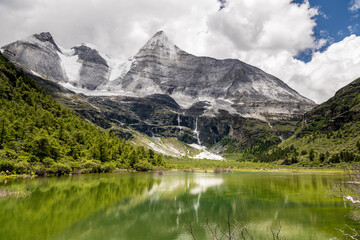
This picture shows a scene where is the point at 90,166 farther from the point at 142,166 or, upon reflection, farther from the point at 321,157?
the point at 321,157

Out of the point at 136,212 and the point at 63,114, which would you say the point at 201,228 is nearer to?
the point at 136,212

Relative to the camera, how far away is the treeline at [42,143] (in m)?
70.0

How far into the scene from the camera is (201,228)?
2255 cm

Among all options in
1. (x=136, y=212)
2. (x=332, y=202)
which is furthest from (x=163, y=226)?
(x=332, y=202)

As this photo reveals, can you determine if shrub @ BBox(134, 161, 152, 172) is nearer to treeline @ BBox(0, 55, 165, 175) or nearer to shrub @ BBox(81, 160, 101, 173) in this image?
treeline @ BBox(0, 55, 165, 175)

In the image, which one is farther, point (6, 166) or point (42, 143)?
point (42, 143)

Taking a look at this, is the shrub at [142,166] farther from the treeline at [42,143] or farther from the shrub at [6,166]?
the shrub at [6,166]

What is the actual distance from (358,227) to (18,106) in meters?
111

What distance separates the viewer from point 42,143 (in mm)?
77062

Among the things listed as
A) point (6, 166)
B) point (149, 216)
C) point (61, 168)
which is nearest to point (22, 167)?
point (6, 166)

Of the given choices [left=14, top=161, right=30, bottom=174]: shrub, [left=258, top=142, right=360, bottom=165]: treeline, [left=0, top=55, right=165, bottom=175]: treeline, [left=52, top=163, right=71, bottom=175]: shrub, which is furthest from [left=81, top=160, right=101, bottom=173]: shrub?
[left=258, top=142, right=360, bottom=165]: treeline

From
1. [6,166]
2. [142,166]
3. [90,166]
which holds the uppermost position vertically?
[142,166]

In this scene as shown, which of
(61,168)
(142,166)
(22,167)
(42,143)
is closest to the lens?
(22,167)

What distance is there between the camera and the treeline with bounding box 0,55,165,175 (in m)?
70.0
